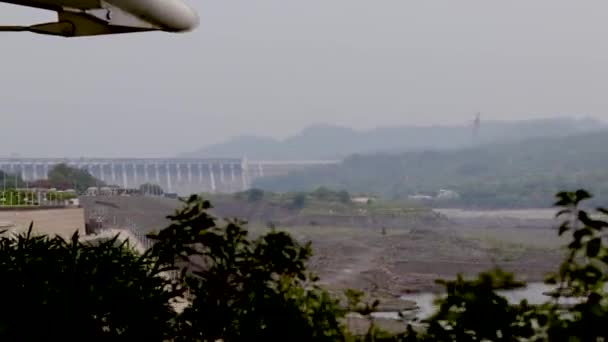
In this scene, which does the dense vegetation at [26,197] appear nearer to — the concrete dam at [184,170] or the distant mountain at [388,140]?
the concrete dam at [184,170]

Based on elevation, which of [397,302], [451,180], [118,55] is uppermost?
[118,55]

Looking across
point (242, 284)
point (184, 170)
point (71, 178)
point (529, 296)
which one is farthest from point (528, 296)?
point (71, 178)

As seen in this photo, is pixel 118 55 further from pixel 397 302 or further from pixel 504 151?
pixel 397 302

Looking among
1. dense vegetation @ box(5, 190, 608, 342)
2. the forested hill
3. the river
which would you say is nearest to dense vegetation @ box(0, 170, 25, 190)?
the forested hill

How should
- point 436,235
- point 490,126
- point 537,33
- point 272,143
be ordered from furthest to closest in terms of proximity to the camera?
point 272,143
point 490,126
point 537,33
point 436,235

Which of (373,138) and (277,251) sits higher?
(373,138)

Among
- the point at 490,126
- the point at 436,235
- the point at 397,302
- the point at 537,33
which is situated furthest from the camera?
the point at 490,126

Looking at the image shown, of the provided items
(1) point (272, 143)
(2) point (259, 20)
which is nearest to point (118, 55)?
(2) point (259, 20)

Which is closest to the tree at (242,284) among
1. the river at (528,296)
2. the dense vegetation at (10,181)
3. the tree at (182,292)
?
the tree at (182,292)
